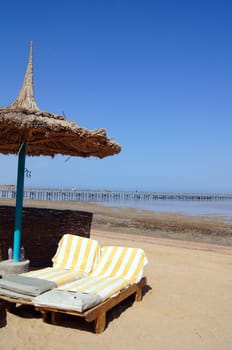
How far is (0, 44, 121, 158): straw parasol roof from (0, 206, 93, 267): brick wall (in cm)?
110

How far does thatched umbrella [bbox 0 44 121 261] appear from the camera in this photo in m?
4.08

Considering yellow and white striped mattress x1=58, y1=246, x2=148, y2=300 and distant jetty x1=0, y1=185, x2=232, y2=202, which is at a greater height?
distant jetty x1=0, y1=185, x2=232, y2=202

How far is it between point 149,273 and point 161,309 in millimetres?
1834

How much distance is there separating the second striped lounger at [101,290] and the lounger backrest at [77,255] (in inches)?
4.7

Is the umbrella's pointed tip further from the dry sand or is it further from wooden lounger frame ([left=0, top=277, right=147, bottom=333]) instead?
the dry sand

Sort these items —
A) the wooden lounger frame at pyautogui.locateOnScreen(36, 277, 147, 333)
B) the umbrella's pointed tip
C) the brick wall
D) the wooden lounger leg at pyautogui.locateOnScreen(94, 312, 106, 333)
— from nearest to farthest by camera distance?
the wooden lounger frame at pyautogui.locateOnScreen(36, 277, 147, 333)
the wooden lounger leg at pyautogui.locateOnScreen(94, 312, 106, 333)
the umbrella's pointed tip
the brick wall

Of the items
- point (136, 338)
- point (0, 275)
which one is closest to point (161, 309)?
point (136, 338)

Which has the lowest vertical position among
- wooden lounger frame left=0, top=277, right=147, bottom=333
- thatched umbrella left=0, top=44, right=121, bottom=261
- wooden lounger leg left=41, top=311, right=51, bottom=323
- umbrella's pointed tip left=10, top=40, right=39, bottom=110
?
wooden lounger leg left=41, top=311, right=51, bottom=323

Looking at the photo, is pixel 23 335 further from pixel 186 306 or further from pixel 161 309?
pixel 186 306

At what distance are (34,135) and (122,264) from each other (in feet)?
7.08

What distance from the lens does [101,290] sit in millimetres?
3688

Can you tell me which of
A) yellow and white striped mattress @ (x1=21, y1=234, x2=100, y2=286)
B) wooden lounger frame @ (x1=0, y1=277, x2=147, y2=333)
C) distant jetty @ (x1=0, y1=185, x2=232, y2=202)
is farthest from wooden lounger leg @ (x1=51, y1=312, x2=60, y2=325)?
distant jetty @ (x1=0, y1=185, x2=232, y2=202)

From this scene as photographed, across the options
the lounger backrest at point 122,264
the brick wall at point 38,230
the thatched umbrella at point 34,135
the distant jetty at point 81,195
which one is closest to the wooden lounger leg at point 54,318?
the lounger backrest at point 122,264

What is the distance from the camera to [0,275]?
4520 mm
